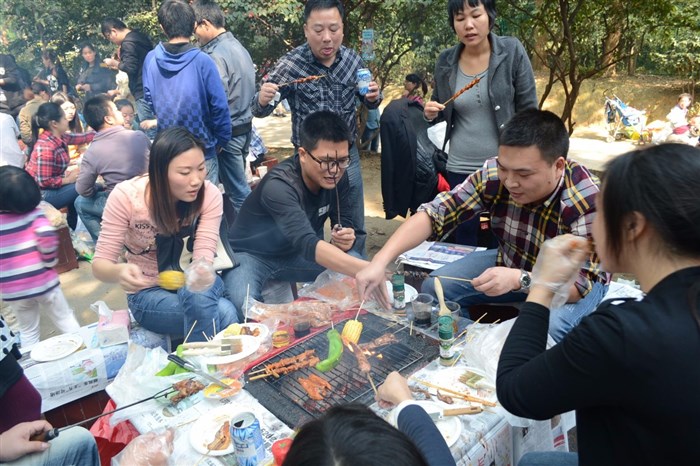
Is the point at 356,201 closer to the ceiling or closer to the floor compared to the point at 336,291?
closer to the ceiling

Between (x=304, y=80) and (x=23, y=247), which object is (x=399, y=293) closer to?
(x=23, y=247)

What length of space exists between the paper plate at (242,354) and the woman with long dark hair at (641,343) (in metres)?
1.25

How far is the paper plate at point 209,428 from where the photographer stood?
173 cm

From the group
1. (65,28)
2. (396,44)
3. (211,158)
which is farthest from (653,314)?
(65,28)

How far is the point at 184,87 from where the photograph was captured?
418 cm

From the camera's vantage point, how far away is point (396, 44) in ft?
30.9

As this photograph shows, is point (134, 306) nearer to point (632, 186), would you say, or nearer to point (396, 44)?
point (632, 186)

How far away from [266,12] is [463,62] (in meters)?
4.83

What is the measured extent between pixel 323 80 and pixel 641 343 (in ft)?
11.5

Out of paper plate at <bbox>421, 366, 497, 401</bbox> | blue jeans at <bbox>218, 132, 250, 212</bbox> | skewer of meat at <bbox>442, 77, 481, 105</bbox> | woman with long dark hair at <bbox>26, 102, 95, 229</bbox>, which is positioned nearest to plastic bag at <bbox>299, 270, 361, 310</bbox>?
paper plate at <bbox>421, 366, 497, 401</bbox>

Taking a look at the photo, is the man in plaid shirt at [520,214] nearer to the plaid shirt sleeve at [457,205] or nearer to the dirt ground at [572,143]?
the plaid shirt sleeve at [457,205]

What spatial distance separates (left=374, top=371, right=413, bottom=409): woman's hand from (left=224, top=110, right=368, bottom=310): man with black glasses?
1052mm

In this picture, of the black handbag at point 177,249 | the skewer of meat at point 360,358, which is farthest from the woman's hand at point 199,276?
the skewer of meat at point 360,358

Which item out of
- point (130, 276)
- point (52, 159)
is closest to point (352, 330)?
point (130, 276)
